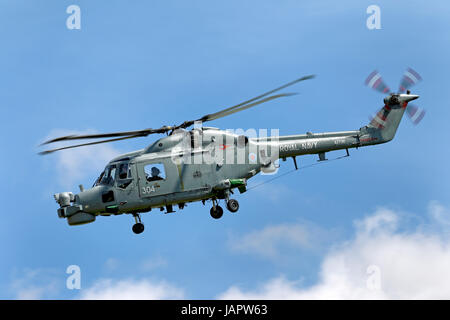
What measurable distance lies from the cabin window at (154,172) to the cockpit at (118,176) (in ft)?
2.62

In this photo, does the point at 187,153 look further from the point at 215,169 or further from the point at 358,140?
the point at 358,140

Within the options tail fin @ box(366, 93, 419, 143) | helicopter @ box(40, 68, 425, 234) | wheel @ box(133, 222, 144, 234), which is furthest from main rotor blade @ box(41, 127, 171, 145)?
tail fin @ box(366, 93, 419, 143)

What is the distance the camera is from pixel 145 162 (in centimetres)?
3231

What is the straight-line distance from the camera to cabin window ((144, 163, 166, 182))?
3231cm

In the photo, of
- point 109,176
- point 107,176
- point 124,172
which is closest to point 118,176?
point 124,172

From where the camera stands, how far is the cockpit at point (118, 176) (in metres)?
32.2

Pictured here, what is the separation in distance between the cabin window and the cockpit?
798 millimetres

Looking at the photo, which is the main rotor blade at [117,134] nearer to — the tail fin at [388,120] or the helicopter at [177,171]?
the helicopter at [177,171]

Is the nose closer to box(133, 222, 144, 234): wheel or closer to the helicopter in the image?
the helicopter

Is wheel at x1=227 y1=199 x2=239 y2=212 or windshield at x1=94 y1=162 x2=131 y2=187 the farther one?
wheel at x1=227 y1=199 x2=239 y2=212

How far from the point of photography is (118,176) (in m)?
32.3

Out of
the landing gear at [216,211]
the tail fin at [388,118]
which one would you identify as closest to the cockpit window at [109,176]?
the landing gear at [216,211]

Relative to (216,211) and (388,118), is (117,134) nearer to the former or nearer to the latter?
(216,211)

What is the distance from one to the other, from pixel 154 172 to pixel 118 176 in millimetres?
1704
